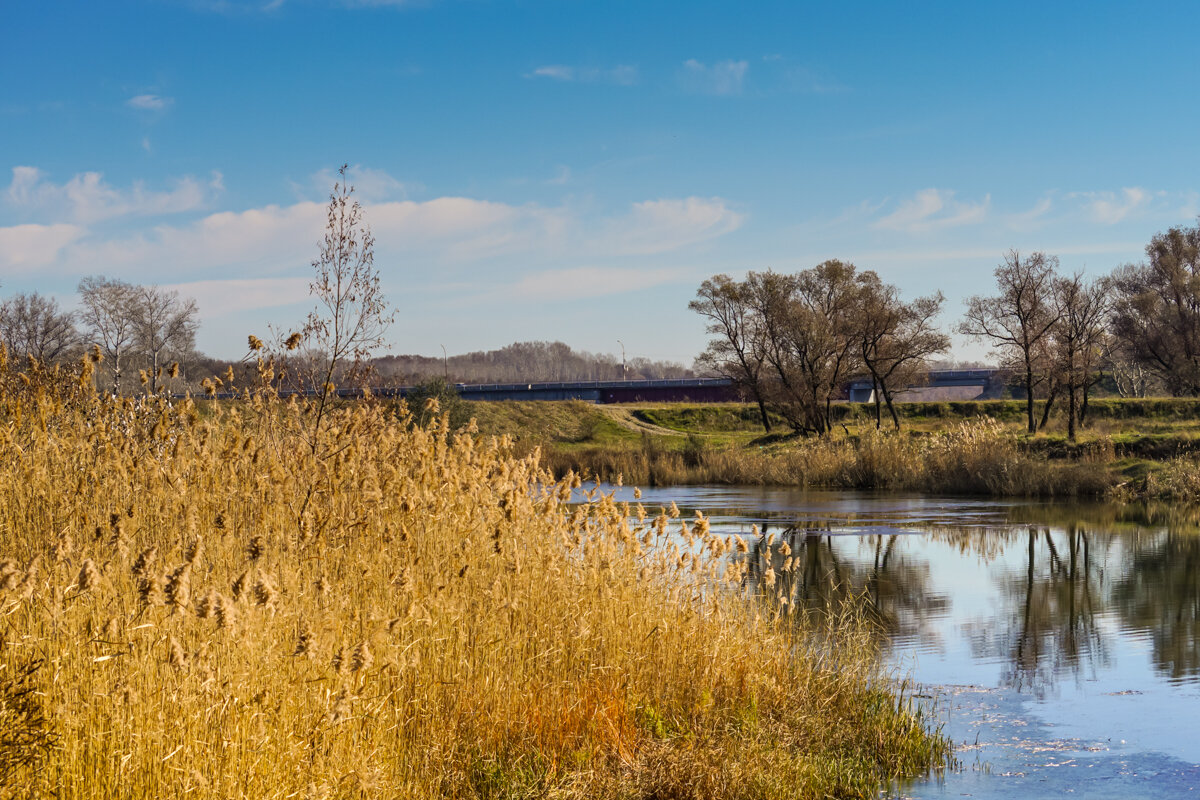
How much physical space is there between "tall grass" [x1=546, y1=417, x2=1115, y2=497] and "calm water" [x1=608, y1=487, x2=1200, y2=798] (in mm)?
2788

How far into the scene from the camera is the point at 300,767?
15.7 feet

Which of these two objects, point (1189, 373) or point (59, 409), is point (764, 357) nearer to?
point (1189, 373)

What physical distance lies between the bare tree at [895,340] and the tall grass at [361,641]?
1736 inches

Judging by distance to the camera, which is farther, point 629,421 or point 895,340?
point 629,421

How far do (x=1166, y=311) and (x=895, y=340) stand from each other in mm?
22720

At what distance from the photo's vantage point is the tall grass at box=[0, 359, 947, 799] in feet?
14.9

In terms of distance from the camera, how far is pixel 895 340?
52.7 meters

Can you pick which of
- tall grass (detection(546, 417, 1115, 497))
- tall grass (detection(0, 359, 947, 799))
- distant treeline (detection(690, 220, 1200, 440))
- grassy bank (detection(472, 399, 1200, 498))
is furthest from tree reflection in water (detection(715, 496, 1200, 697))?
distant treeline (detection(690, 220, 1200, 440))

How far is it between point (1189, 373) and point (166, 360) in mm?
67572

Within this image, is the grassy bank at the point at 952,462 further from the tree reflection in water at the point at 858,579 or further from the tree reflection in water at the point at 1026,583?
the tree reflection in water at the point at 858,579

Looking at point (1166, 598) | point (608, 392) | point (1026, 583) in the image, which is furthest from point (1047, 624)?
point (608, 392)

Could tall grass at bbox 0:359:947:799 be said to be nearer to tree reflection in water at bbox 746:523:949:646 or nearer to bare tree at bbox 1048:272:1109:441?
tree reflection in water at bbox 746:523:949:646

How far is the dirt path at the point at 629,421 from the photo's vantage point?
70312 millimetres

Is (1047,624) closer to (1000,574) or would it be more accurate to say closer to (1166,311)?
(1000,574)
